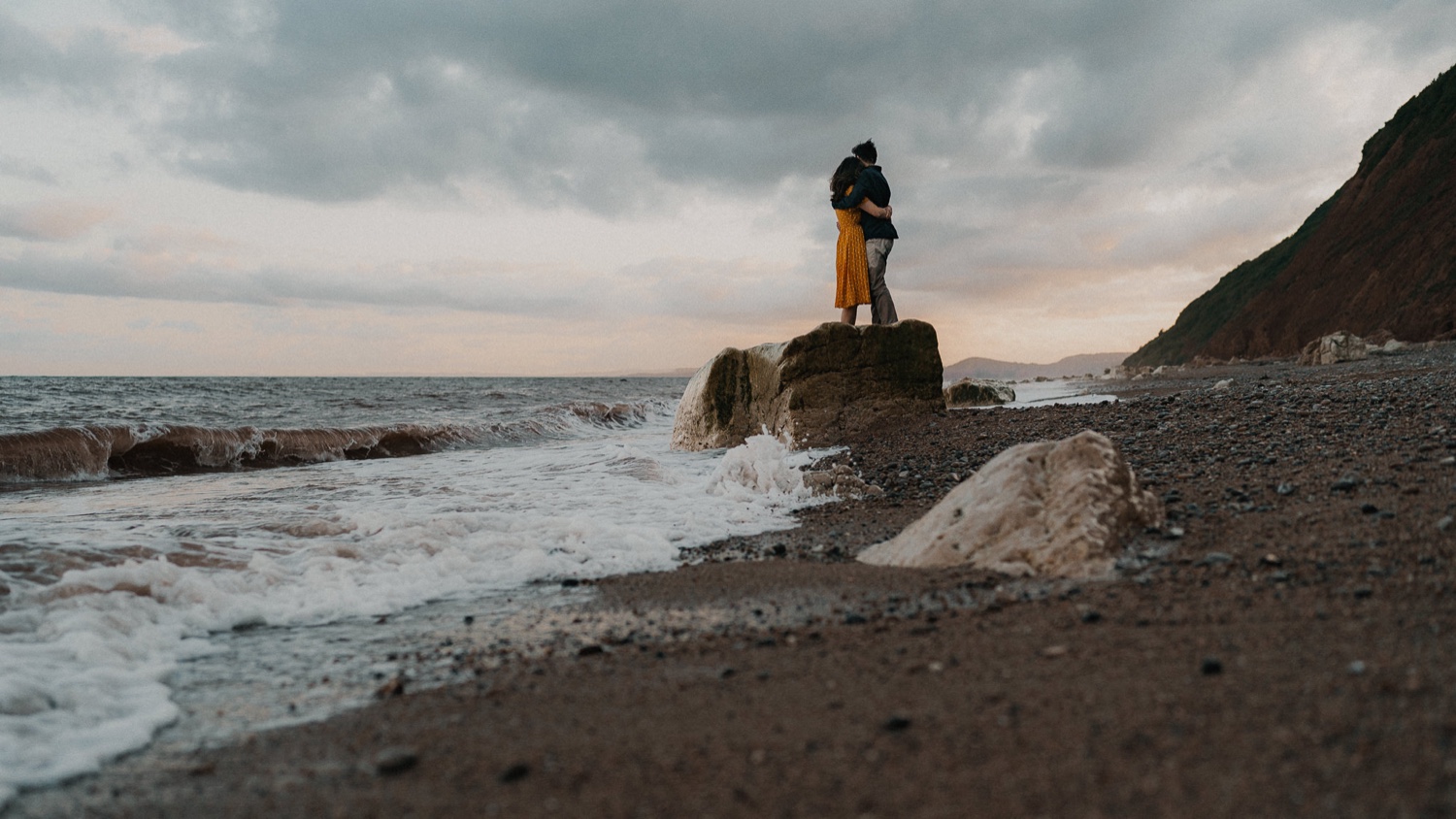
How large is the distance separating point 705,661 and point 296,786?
1358mm

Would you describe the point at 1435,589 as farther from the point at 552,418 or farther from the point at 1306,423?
the point at 552,418

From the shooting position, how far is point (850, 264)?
10.2 meters

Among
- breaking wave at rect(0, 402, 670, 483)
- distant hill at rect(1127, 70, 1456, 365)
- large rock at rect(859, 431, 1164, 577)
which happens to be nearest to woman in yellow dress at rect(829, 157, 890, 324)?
large rock at rect(859, 431, 1164, 577)

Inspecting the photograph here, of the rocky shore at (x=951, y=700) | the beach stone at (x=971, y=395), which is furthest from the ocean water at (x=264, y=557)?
the beach stone at (x=971, y=395)

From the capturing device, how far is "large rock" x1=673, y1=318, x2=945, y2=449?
1026 cm

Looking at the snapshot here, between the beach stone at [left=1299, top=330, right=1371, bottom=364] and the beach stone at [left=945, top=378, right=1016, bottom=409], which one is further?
the beach stone at [left=1299, top=330, right=1371, bottom=364]

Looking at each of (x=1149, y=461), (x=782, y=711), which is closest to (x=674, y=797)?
(x=782, y=711)

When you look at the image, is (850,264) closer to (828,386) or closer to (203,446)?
(828,386)

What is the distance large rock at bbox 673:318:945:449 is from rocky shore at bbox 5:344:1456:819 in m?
6.13

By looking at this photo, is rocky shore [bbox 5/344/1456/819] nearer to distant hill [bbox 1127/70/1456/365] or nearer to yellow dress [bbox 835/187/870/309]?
yellow dress [bbox 835/187/870/309]

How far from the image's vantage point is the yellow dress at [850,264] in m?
10.0

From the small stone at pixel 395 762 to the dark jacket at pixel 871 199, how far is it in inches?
344

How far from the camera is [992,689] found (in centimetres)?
230

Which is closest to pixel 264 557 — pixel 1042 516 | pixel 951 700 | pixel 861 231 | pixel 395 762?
pixel 395 762
